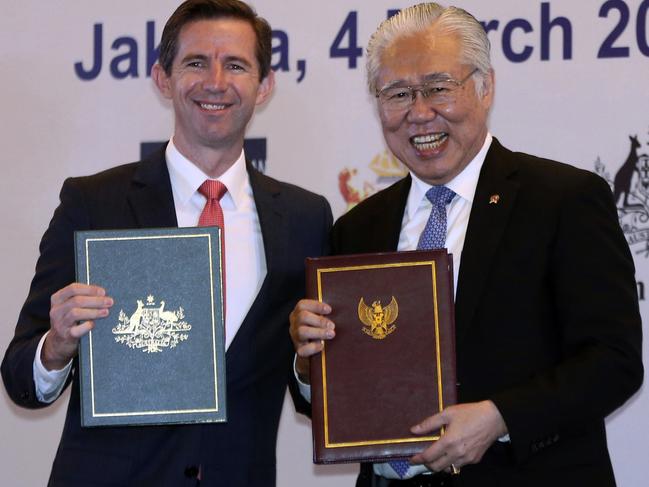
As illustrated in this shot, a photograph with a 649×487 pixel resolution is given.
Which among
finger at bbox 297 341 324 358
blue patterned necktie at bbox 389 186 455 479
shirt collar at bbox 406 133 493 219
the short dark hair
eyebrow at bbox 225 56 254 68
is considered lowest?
finger at bbox 297 341 324 358

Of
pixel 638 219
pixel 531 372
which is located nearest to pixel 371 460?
pixel 531 372

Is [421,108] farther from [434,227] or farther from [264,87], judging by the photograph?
[264,87]

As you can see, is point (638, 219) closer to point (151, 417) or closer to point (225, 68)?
point (225, 68)

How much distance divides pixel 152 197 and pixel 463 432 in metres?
1.10

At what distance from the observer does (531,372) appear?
258cm

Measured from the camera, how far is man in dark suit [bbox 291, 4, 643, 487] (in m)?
2.48

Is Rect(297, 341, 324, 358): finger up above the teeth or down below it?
below

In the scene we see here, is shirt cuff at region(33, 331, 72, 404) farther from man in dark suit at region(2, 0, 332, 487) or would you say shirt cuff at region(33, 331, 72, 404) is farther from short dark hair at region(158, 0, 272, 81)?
short dark hair at region(158, 0, 272, 81)

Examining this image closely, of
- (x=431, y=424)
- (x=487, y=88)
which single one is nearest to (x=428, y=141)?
(x=487, y=88)

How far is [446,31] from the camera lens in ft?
9.16

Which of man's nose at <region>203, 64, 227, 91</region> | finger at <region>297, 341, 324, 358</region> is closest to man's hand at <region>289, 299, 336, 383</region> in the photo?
finger at <region>297, 341, 324, 358</region>

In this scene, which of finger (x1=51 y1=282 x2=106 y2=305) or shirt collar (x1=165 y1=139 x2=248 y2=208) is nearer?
finger (x1=51 y1=282 x2=106 y2=305)

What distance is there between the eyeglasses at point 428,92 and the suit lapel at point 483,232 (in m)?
0.22

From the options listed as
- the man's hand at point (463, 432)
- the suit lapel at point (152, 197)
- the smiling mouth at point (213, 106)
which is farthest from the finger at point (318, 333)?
the smiling mouth at point (213, 106)
